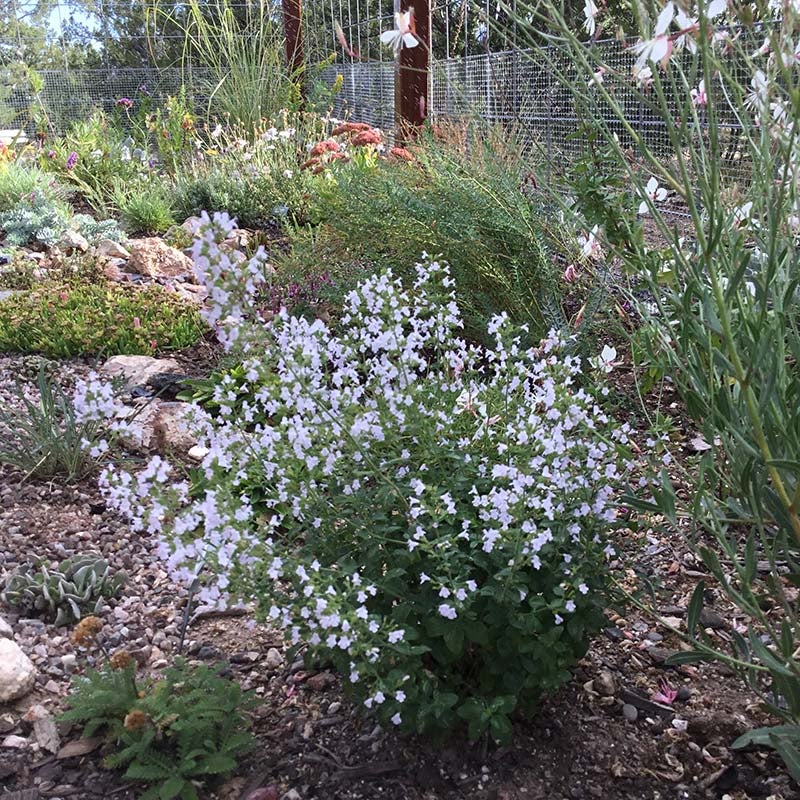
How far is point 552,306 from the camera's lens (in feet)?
10.7

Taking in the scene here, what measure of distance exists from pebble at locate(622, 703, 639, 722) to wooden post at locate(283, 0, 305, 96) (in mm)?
8562

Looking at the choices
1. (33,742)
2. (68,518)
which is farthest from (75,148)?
(33,742)

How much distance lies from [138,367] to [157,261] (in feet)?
5.86

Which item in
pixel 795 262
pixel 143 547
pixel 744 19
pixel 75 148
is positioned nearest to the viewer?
pixel 744 19

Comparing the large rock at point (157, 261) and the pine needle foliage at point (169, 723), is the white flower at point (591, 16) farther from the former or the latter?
the large rock at point (157, 261)

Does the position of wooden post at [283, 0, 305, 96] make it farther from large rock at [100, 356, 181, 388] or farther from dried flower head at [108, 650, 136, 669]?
dried flower head at [108, 650, 136, 669]

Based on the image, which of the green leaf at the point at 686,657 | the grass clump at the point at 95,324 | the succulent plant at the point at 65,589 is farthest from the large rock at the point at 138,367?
the green leaf at the point at 686,657

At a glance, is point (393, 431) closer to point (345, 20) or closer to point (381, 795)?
point (381, 795)

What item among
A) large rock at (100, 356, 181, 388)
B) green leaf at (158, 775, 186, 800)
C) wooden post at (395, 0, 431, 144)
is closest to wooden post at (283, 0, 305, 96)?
wooden post at (395, 0, 431, 144)

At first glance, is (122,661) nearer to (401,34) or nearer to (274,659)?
(274,659)

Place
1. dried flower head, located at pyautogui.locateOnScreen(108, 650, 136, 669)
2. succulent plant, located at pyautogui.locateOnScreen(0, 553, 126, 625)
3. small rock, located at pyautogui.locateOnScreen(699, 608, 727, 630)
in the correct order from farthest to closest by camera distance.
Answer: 1. succulent plant, located at pyautogui.locateOnScreen(0, 553, 126, 625)
2. small rock, located at pyautogui.locateOnScreen(699, 608, 727, 630)
3. dried flower head, located at pyautogui.locateOnScreen(108, 650, 136, 669)

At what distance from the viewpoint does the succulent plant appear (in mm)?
2350

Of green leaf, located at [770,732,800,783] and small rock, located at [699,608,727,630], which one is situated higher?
green leaf, located at [770,732,800,783]

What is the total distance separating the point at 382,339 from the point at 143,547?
4.46 feet
